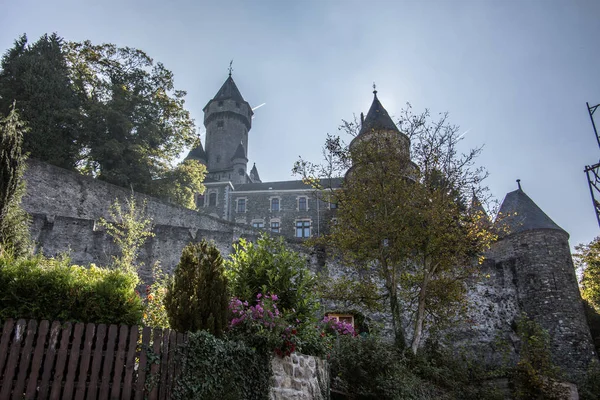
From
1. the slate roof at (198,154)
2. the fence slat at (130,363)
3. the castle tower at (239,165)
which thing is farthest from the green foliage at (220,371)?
the slate roof at (198,154)

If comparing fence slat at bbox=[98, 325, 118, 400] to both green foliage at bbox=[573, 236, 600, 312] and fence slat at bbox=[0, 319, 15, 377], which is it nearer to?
fence slat at bbox=[0, 319, 15, 377]

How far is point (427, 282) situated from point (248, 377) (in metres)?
8.40

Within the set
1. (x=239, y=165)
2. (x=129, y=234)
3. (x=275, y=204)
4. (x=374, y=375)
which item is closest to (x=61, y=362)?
(x=374, y=375)

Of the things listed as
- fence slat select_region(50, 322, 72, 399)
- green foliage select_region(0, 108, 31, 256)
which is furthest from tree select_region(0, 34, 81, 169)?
fence slat select_region(50, 322, 72, 399)

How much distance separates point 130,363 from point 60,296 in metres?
1.44

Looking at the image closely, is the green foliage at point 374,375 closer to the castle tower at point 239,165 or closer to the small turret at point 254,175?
the castle tower at point 239,165

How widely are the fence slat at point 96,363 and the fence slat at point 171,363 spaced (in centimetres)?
82

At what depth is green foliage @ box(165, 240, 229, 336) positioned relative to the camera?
6.55m

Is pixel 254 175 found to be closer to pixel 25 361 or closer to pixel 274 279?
pixel 274 279

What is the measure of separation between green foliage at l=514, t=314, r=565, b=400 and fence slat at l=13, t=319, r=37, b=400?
36.4 feet

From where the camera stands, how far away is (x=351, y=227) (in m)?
14.5

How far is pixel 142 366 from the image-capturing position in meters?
5.44

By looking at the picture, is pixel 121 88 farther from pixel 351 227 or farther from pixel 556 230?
pixel 556 230

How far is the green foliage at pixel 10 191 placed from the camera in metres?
8.91
